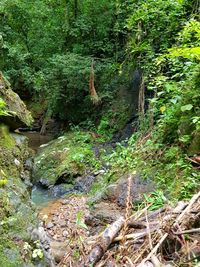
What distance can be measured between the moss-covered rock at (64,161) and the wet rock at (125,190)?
298 cm

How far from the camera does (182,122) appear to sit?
509 centimetres

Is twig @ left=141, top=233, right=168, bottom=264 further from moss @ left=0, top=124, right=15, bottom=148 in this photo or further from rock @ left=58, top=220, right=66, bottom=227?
rock @ left=58, top=220, right=66, bottom=227

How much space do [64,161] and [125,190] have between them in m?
3.97

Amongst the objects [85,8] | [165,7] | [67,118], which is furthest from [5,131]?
[85,8]

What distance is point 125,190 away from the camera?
501cm

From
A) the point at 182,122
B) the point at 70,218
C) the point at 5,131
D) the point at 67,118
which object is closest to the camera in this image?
the point at 5,131

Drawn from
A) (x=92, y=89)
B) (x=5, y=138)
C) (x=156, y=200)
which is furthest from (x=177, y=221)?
(x=92, y=89)

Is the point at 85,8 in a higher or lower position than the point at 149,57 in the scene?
higher

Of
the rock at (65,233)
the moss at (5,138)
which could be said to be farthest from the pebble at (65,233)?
the moss at (5,138)

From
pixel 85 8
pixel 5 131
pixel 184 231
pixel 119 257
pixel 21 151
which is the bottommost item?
pixel 119 257

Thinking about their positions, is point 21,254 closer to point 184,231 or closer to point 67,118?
point 184,231

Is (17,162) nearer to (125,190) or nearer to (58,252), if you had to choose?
(58,252)

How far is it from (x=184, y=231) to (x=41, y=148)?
826 cm

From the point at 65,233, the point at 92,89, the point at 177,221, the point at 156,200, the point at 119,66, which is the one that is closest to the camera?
the point at 177,221
